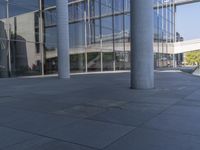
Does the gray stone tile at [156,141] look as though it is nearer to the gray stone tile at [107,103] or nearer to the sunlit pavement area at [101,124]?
the sunlit pavement area at [101,124]

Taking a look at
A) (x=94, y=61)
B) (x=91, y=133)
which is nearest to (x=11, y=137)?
(x=91, y=133)

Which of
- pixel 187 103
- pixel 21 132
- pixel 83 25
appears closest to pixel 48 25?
pixel 83 25

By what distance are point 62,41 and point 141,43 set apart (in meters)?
8.52

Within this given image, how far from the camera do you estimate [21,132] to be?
5590 mm

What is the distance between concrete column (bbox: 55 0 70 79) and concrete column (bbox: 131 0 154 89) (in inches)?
315

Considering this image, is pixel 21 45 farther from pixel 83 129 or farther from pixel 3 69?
pixel 83 129

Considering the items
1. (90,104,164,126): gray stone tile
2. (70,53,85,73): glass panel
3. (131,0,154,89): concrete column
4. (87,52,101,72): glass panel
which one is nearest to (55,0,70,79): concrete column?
(70,53,85,73): glass panel

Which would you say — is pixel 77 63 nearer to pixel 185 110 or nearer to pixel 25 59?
pixel 25 59

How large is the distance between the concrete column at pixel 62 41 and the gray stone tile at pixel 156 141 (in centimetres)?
1431

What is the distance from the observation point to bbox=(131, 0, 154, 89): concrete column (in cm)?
1191

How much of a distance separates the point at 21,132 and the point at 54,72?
1981cm

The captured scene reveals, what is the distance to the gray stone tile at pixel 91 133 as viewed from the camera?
16.2 ft

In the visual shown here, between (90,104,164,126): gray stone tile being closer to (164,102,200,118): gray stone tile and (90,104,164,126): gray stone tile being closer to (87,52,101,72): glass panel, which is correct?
(164,102,200,118): gray stone tile

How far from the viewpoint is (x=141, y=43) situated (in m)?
11.9
